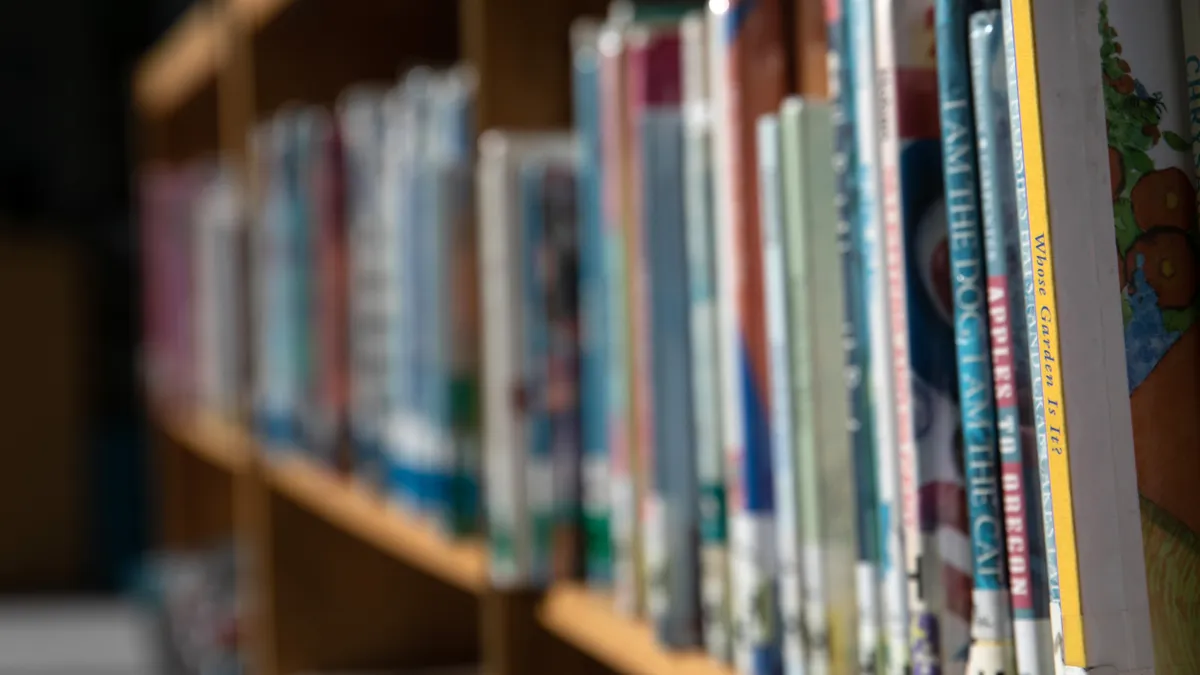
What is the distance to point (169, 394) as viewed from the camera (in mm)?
2621

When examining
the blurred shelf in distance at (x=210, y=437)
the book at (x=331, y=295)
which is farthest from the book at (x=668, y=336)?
the blurred shelf in distance at (x=210, y=437)

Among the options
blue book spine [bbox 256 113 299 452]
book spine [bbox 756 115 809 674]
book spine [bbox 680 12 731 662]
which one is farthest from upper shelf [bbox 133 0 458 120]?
book spine [bbox 756 115 809 674]

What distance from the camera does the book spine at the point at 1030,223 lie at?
A: 0.44m

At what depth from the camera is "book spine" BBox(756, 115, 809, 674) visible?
0.64 meters

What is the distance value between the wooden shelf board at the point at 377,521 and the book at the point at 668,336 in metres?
0.28

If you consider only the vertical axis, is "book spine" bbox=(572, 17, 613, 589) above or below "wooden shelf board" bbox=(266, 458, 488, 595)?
above

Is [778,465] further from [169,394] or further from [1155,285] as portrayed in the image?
[169,394]

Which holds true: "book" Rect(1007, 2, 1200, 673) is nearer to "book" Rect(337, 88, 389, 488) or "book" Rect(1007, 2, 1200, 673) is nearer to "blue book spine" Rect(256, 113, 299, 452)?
"book" Rect(337, 88, 389, 488)

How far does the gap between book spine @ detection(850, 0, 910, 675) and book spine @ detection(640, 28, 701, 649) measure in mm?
208

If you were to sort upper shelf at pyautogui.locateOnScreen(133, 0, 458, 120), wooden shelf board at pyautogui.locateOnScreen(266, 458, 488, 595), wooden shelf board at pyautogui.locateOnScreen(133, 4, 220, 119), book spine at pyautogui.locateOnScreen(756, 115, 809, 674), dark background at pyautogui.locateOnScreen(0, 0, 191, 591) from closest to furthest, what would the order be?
book spine at pyautogui.locateOnScreen(756, 115, 809, 674), wooden shelf board at pyautogui.locateOnScreen(266, 458, 488, 595), upper shelf at pyautogui.locateOnScreen(133, 0, 458, 120), wooden shelf board at pyautogui.locateOnScreen(133, 4, 220, 119), dark background at pyautogui.locateOnScreen(0, 0, 191, 591)

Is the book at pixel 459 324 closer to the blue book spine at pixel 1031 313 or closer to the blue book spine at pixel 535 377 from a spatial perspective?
the blue book spine at pixel 535 377

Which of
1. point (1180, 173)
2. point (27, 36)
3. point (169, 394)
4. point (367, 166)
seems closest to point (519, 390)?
point (367, 166)

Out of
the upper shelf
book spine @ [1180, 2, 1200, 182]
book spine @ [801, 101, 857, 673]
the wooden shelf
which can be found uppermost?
the upper shelf

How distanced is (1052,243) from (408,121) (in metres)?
0.88
